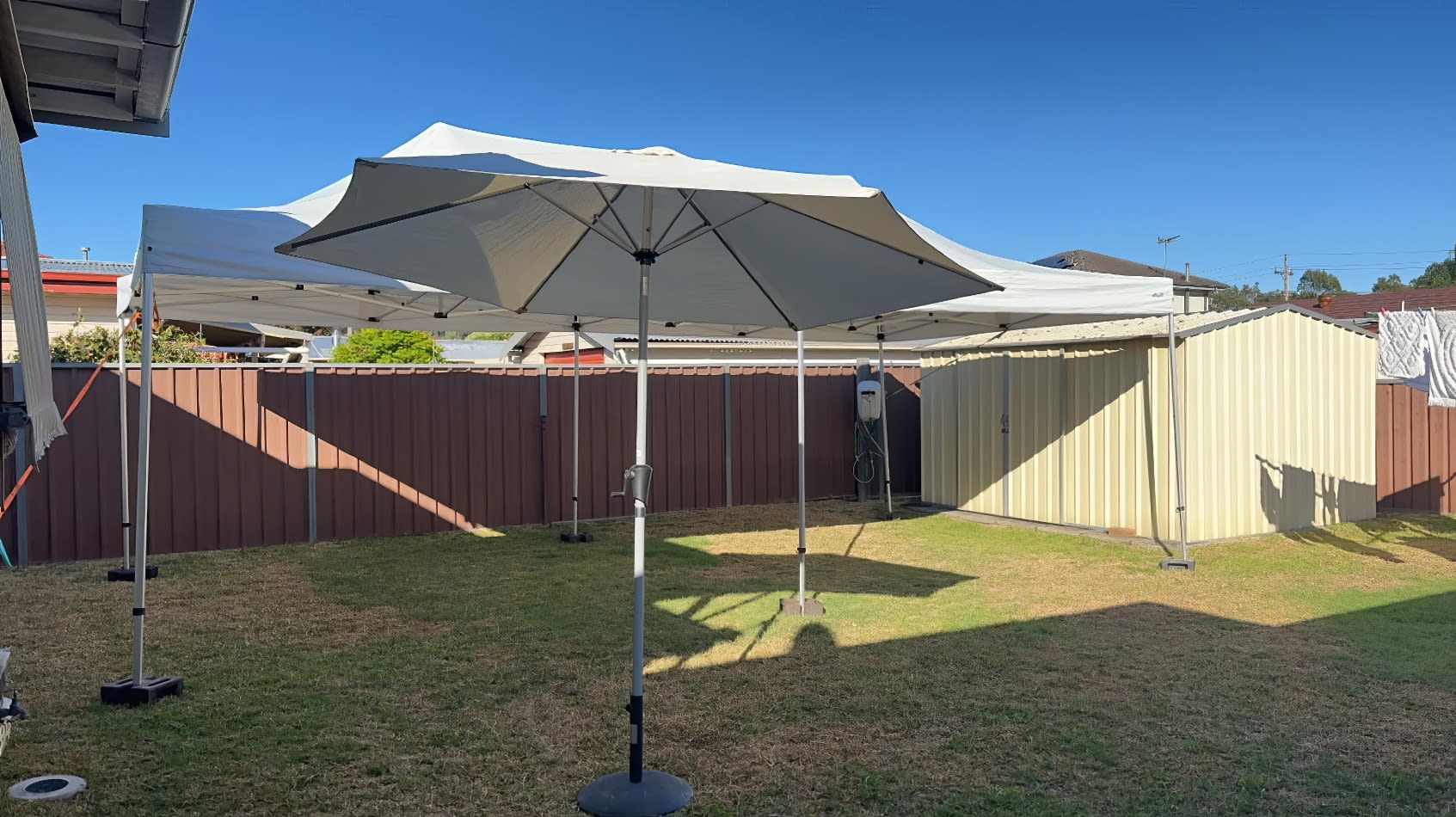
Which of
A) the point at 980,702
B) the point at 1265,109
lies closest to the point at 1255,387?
the point at 980,702

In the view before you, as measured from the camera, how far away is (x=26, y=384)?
215cm

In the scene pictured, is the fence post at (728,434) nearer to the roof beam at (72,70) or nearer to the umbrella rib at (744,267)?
the umbrella rib at (744,267)

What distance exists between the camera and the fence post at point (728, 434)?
36.9 feet

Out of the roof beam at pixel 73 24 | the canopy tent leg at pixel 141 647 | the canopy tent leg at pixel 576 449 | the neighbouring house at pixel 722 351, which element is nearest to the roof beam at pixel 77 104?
the roof beam at pixel 73 24

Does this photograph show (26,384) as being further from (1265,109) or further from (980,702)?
(1265,109)

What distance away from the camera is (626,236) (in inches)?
150

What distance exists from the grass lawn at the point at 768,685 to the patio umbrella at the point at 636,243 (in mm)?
578

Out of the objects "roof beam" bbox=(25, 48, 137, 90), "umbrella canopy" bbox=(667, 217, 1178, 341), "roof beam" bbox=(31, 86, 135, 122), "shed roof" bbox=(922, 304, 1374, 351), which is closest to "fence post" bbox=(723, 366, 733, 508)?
"shed roof" bbox=(922, 304, 1374, 351)

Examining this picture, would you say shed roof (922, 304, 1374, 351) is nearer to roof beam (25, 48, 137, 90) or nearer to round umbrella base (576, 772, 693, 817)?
round umbrella base (576, 772, 693, 817)

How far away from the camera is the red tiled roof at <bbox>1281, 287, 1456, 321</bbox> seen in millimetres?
20750

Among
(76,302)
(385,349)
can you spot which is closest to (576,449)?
(76,302)

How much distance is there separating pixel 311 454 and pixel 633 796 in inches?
260

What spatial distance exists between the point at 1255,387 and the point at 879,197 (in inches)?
276

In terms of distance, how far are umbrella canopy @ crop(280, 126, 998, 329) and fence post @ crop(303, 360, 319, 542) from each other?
4214 millimetres
